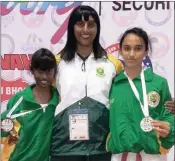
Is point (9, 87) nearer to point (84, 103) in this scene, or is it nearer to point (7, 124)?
point (7, 124)

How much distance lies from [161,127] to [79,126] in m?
0.33

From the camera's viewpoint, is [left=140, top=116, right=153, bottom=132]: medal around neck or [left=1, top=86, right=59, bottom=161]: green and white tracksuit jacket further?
[left=1, top=86, right=59, bottom=161]: green and white tracksuit jacket

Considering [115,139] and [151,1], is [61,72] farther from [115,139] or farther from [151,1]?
[151,1]

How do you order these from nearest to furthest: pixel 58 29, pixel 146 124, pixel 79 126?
1. pixel 146 124
2. pixel 79 126
3. pixel 58 29

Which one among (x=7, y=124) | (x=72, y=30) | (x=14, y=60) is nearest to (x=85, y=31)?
(x=72, y=30)

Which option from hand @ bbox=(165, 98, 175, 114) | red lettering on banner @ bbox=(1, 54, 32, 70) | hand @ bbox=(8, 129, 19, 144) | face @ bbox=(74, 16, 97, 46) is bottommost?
hand @ bbox=(8, 129, 19, 144)

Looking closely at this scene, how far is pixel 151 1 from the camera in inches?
83.3

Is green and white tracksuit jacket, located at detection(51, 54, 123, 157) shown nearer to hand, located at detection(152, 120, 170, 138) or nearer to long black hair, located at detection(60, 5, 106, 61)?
long black hair, located at detection(60, 5, 106, 61)

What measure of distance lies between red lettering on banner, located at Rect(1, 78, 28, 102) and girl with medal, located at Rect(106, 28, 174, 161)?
804 millimetres

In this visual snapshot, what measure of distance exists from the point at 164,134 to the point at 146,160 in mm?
128

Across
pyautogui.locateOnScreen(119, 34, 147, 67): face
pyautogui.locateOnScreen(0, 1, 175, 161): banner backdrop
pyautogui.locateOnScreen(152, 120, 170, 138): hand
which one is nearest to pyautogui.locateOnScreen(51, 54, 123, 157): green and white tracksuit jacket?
pyautogui.locateOnScreen(119, 34, 147, 67): face

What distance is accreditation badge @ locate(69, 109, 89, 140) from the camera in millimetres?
1560

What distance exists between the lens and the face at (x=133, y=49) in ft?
5.03

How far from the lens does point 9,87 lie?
87.1 inches
